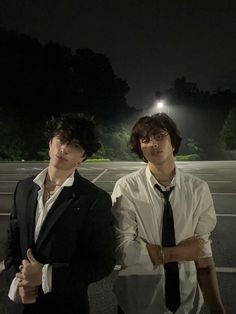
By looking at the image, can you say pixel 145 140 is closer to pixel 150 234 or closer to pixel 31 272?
pixel 150 234

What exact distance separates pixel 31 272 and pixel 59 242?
19 centimetres

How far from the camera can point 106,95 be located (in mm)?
34531

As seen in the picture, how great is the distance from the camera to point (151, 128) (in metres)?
2.21

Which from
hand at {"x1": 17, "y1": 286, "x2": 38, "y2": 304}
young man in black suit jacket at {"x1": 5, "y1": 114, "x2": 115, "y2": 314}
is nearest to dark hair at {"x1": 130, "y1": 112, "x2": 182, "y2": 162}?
young man in black suit jacket at {"x1": 5, "y1": 114, "x2": 115, "y2": 314}

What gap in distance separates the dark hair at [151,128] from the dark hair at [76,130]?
275 millimetres

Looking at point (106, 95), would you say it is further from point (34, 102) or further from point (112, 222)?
point (112, 222)

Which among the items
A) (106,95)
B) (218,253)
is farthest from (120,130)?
(218,253)

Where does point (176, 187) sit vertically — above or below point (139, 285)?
above

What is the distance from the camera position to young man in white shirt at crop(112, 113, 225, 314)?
6.65 feet

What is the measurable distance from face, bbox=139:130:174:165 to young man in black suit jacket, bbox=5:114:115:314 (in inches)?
17.7

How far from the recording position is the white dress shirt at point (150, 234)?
6.69ft

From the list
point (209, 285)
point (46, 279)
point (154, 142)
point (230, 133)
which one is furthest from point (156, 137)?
point (230, 133)

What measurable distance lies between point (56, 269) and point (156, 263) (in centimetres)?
56

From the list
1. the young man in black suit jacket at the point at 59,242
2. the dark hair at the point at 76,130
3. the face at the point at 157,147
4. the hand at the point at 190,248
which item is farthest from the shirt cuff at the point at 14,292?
the face at the point at 157,147
